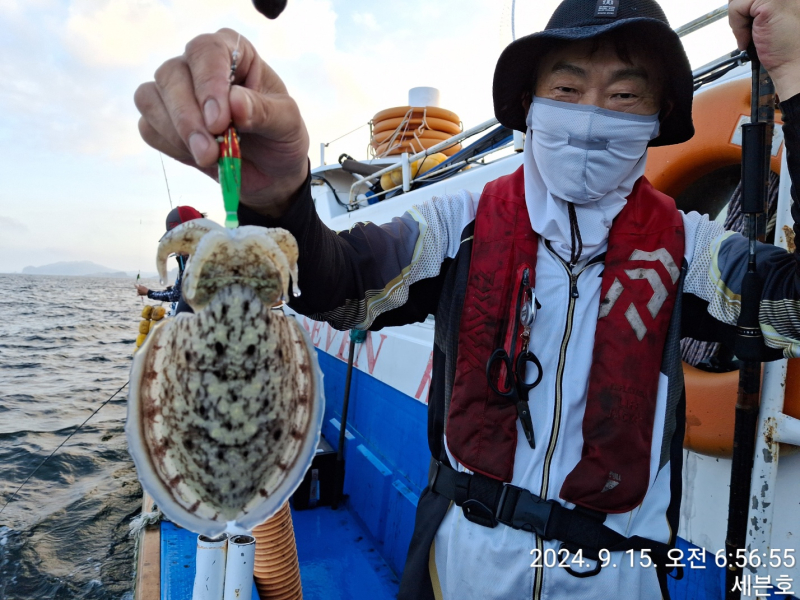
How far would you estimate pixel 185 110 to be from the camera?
1.24 meters

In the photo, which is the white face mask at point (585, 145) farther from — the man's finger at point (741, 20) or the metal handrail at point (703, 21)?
the metal handrail at point (703, 21)

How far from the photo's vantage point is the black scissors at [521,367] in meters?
1.85

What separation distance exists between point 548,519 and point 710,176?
8.26 ft

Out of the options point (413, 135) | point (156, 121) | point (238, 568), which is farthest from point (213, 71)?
point (413, 135)

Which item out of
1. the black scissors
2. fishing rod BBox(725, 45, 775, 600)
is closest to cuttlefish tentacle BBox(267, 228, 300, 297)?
the black scissors

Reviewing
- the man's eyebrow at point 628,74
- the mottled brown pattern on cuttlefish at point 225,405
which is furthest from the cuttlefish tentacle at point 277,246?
the man's eyebrow at point 628,74

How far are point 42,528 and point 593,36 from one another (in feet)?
32.6

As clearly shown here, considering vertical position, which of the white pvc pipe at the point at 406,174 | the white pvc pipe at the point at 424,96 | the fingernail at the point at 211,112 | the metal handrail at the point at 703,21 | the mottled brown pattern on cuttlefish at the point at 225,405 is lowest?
the mottled brown pattern on cuttlefish at the point at 225,405

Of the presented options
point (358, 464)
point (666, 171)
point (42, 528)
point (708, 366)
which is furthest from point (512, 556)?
point (42, 528)

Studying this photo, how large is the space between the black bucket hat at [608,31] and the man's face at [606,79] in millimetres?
66

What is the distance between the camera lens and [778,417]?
197cm

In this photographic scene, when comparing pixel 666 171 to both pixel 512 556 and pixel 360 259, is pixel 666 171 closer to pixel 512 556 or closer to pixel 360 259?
pixel 360 259

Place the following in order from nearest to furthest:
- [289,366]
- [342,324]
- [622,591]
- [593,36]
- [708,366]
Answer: [289,366], [622,591], [593,36], [342,324], [708,366]

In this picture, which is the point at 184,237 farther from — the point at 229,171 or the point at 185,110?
the point at 185,110
